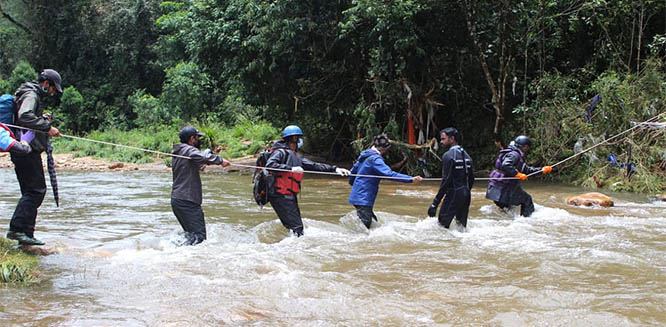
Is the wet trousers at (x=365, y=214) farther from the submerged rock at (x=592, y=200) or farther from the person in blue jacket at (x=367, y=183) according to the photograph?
the submerged rock at (x=592, y=200)

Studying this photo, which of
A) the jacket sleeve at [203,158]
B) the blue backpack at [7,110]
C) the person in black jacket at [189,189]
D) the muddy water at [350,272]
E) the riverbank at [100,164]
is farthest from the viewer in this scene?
the riverbank at [100,164]

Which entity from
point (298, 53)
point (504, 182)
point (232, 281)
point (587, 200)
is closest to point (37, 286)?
point (232, 281)

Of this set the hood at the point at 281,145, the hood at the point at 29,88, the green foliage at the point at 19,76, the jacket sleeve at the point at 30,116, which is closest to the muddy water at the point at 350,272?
the hood at the point at 281,145

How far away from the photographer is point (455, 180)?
801 centimetres

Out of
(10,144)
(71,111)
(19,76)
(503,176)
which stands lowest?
(503,176)

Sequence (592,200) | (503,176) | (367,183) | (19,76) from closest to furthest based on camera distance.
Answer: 1. (367,183)
2. (503,176)
3. (592,200)
4. (19,76)

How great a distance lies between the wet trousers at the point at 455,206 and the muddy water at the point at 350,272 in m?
0.17

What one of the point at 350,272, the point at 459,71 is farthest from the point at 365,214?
the point at 459,71

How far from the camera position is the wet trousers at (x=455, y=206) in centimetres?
805

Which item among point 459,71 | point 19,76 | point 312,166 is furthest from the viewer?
point 19,76

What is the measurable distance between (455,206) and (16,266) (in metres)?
5.18

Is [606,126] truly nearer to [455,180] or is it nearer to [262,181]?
[455,180]

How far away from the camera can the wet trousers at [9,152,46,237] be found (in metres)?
6.20

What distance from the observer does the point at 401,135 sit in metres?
17.6
